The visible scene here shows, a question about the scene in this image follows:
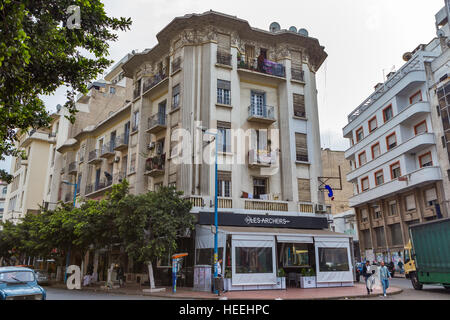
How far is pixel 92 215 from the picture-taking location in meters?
22.8

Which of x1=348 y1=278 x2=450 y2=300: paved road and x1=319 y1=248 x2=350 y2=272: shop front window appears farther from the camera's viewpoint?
x1=319 y1=248 x2=350 y2=272: shop front window

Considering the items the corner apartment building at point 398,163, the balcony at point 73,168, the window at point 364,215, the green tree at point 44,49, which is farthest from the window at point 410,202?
the balcony at point 73,168

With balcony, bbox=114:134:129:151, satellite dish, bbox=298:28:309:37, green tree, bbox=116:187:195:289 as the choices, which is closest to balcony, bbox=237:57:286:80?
satellite dish, bbox=298:28:309:37

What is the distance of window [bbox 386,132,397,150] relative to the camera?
3572cm

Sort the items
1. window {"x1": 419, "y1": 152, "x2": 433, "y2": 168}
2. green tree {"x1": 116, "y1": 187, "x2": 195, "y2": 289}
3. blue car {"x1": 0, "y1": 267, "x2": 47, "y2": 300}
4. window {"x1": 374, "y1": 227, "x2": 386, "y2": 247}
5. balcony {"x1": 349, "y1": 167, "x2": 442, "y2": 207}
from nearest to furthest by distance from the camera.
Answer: blue car {"x1": 0, "y1": 267, "x2": 47, "y2": 300} < green tree {"x1": 116, "y1": 187, "x2": 195, "y2": 289} < balcony {"x1": 349, "y1": 167, "x2": 442, "y2": 207} < window {"x1": 419, "y1": 152, "x2": 433, "y2": 168} < window {"x1": 374, "y1": 227, "x2": 386, "y2": 247}

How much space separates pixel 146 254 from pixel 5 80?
12.4m

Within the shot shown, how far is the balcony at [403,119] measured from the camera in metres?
32.3

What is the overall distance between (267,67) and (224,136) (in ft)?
20.8

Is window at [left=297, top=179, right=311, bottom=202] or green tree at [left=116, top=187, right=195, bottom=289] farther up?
window at [left=297, top=179, right=311, bottom=202]

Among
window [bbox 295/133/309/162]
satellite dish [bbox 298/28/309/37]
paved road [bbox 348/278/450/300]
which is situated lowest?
paved road [bbox 348/278/450/300]

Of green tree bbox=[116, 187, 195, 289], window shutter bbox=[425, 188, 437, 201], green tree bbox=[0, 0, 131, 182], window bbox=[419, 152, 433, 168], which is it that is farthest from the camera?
window bbox=[419, 152, 433, 168]

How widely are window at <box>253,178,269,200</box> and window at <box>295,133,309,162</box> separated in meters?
2.92

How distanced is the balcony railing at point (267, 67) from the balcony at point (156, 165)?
8653 millimetres

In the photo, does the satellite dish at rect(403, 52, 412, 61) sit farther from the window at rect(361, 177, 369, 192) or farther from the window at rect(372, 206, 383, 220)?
the window at rect(372, 206, 383, 220)
